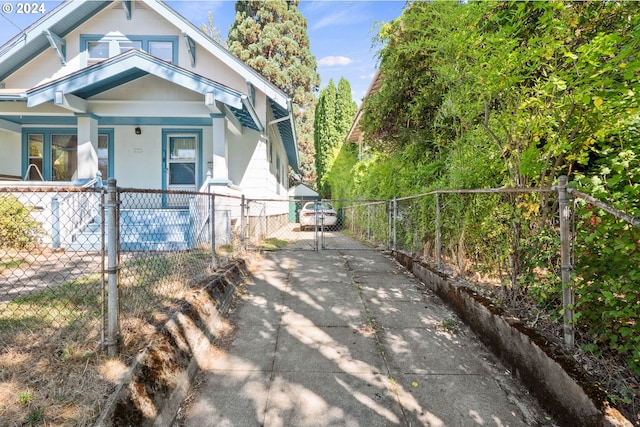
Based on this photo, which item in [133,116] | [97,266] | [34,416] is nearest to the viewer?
[34,416]

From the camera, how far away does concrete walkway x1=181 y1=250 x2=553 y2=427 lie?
2.22 meters

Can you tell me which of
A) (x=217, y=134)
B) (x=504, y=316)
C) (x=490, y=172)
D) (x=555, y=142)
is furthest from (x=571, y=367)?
(x=217, y=134)

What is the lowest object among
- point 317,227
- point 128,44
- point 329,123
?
point 317,227

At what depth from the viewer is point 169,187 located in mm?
9141

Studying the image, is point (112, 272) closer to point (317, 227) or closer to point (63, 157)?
point (317, 227)

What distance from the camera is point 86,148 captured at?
24.0ft

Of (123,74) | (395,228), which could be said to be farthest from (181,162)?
(395,228)

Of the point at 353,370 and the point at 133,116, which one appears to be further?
the point at 133,116

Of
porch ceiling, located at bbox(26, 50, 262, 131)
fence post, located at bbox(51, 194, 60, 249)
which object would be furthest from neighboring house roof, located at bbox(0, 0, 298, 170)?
fence post, located at bbox(51, 194, 60, 249)

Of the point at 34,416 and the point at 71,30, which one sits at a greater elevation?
the point at 71,30

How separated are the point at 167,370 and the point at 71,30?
11.4m

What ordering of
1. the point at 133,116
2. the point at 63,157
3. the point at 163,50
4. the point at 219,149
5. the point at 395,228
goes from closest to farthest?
the point at 395,228 → the point at 219,149 → the point at 133,116 → the point at 63,157 → the point at 163,50

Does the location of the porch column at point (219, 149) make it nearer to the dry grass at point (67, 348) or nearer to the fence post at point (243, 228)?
the fence post at point (243, 228)

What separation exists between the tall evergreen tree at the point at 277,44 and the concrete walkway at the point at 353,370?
26477 mm
